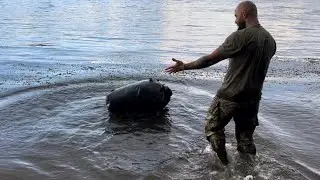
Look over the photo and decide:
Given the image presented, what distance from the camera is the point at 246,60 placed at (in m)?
5.89

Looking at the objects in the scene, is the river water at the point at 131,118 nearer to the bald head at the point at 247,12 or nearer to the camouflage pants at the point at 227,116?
the camouflage pants at the point at 227,116

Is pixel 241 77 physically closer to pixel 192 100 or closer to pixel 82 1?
pixel 192 100

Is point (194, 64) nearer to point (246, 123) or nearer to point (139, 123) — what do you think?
point (246, 123)

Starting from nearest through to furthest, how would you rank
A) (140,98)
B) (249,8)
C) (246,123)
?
(249,8) → (246,123) → (140,98)

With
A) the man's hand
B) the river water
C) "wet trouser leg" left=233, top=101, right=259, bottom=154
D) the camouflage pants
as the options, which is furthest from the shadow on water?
the man's hand

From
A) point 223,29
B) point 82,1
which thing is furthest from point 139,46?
point 82,1

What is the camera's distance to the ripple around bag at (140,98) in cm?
893

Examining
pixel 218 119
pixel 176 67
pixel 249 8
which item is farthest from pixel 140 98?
pixel 249 8

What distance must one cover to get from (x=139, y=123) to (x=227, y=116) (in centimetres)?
282

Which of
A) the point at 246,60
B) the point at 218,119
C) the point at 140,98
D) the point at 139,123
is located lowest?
the point at 139,123

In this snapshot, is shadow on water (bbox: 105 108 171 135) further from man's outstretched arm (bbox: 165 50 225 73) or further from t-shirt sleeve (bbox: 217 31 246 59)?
t-shirt sleeve (bbox: 217 31 246 59)

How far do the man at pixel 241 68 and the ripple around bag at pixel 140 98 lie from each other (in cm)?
265

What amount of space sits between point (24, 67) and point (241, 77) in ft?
30.5

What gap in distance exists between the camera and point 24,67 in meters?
13.8
